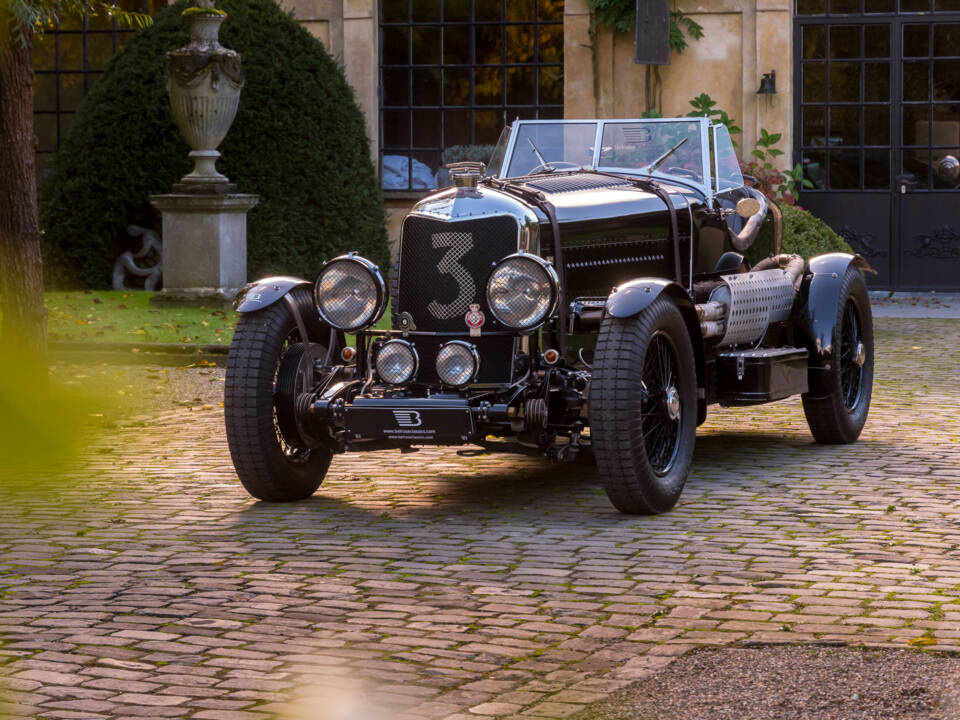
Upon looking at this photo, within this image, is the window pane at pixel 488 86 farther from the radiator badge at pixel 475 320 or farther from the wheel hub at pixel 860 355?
the radiator badge at pixel 475 320

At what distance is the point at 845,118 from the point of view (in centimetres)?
1641

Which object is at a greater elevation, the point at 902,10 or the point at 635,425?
the point at 902,10

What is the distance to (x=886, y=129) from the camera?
16.3 metres

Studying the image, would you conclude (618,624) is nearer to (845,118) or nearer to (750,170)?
(750,170)

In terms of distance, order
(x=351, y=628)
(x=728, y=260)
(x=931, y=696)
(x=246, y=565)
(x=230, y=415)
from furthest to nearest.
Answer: (x=728, y=260)
(x=230, y=415)
(x=246, y=565)
(x=351, y=628)
(x=931, y=696)

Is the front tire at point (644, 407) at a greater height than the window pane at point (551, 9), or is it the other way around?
the window pane at point (551, 9)

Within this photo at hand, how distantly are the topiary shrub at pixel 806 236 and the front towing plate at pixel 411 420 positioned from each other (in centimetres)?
858

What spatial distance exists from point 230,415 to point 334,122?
10088 millimetres

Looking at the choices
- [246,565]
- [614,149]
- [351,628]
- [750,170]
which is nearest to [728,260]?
[614,149]

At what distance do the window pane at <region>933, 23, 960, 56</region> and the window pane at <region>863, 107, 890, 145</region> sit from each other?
2.73 ft

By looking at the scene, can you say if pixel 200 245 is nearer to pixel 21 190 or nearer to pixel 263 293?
pixel 21 190

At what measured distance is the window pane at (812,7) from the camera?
16.4m

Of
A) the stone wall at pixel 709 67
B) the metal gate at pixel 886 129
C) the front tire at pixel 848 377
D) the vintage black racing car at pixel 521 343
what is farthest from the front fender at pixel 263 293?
the metal gate at pixel 886 129

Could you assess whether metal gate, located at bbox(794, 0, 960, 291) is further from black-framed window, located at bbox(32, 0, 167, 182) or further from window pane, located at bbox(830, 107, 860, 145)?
black-framed window, located at bbox(32, 0, 167, 182)
